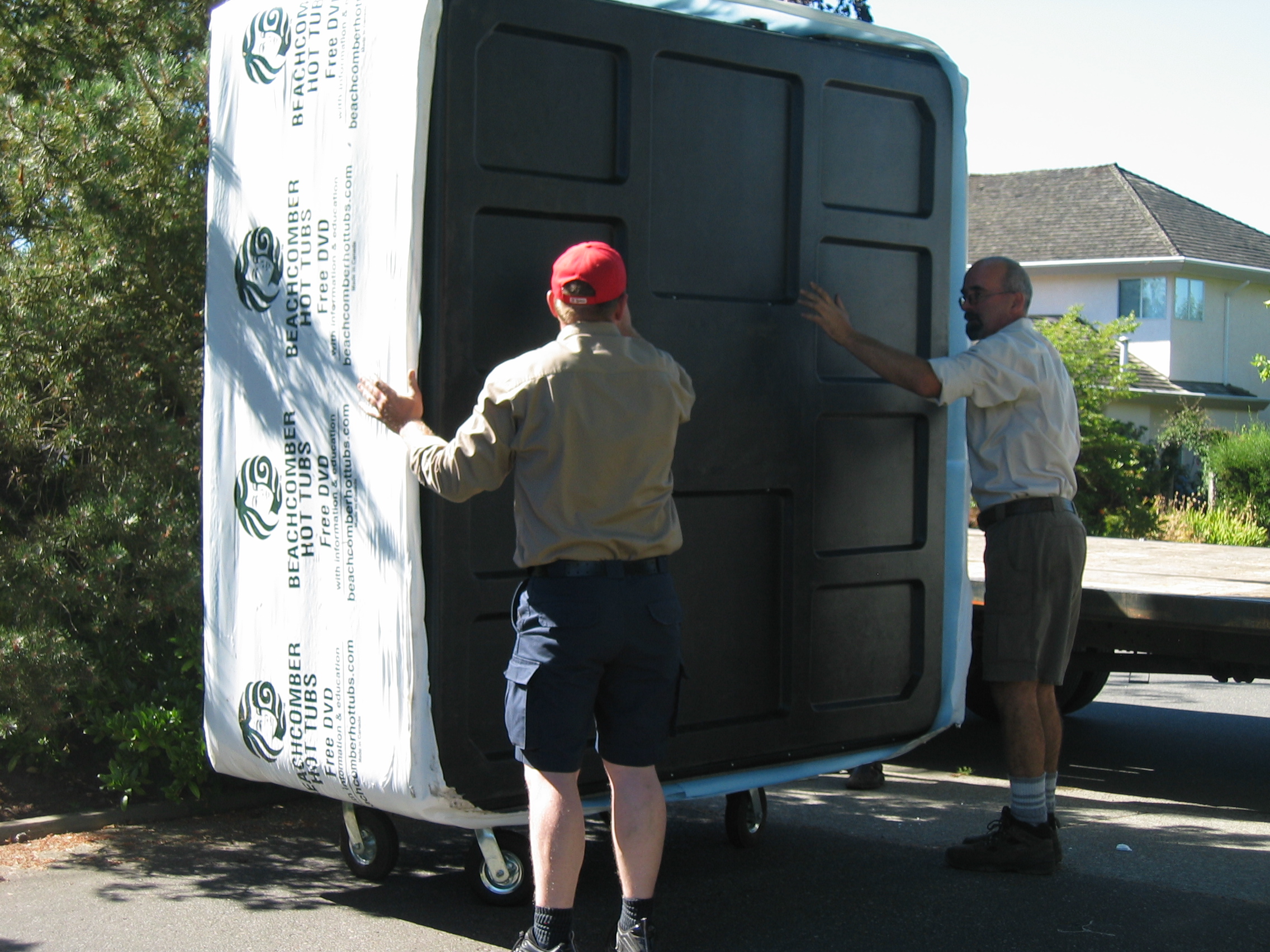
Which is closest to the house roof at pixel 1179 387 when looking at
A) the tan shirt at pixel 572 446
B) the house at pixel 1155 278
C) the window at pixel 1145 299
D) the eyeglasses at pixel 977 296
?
the house at pixel 1155 278

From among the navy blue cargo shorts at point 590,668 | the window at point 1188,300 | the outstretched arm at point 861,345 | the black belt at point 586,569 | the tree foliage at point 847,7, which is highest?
the window at point 1188,300

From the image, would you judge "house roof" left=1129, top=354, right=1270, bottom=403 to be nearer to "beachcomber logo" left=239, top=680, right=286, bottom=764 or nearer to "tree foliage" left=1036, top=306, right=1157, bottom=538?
"tree foliage" left=1036, top=306, right=1157, bottom=538

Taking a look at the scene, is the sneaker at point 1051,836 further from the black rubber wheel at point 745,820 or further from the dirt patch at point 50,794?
the dirt patch at point 50,794

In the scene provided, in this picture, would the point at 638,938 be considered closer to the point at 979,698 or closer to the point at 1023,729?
the point at 1023,729

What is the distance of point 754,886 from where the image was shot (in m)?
4.32

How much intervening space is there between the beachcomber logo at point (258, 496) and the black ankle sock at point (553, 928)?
4.52ft

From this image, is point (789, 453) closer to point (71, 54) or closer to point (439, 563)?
point (439, 563)

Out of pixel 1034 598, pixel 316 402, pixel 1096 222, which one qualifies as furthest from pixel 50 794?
pixel 1096 222

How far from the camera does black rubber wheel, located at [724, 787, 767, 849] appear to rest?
4.68m

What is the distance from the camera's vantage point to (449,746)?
3.61m

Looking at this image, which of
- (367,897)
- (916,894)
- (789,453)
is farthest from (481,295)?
(916,894)

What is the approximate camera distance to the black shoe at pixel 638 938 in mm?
3381

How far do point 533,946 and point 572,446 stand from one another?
1.22 metres

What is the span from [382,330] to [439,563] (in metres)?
0.62
